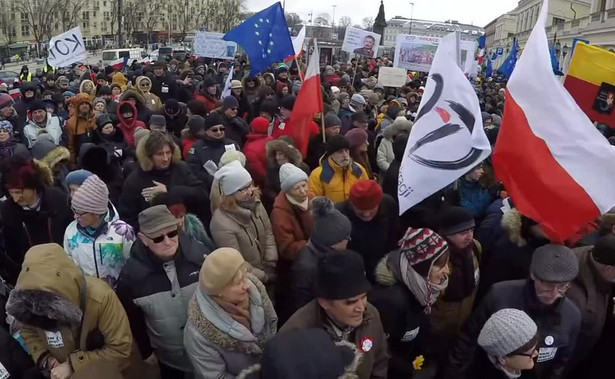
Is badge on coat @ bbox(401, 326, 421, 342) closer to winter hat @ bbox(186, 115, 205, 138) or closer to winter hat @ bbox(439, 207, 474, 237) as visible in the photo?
winter hat @ bbox(439, 207, 474, 237)

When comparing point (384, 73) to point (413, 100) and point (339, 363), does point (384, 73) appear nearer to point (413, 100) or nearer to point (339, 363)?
point (413, 100)

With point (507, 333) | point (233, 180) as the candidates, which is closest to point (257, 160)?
point (233, 180)

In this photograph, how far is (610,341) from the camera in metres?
3.29

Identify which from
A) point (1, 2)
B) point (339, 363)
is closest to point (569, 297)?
point (339, 363)

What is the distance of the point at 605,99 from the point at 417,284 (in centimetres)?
323

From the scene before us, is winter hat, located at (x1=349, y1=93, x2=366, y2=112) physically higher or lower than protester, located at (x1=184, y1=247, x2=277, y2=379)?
higher

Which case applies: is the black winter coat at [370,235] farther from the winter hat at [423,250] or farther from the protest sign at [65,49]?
the protest sign at [65,49]

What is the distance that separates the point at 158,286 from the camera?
3.09 meters

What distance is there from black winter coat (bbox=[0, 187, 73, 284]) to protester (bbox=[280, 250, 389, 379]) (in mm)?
2351

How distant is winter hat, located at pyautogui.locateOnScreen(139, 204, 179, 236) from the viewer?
307cm

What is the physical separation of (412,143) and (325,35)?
4446 cm

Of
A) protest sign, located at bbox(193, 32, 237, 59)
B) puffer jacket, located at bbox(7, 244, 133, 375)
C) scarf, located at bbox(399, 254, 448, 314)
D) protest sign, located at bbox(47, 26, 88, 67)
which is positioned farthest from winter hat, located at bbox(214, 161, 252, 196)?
protest sign, located at bbox(193, 32, 237, 59)

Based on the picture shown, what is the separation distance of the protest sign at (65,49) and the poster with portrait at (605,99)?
35.8ft

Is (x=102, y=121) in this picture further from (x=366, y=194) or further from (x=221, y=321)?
(x=221, y=321)
